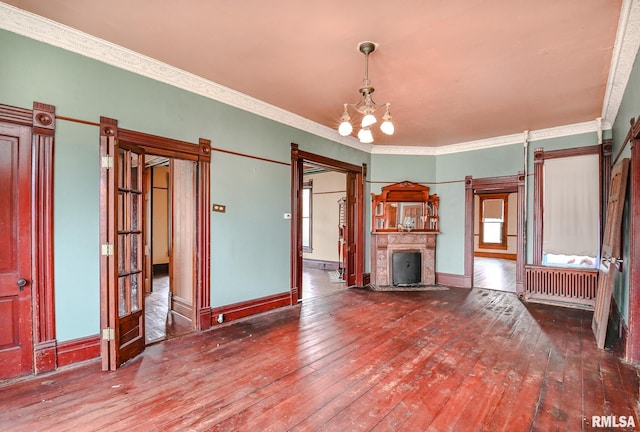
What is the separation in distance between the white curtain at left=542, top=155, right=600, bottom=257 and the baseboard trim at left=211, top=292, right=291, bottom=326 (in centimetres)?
479

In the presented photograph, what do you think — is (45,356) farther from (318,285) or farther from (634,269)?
(634,269)

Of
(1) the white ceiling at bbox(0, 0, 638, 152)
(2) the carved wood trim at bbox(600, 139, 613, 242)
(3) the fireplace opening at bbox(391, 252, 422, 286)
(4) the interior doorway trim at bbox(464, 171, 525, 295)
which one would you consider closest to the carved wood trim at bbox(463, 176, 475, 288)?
(4) the interior doorway trim at bbox(464, 171, 525, 295)

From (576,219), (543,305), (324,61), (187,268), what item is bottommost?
(543,305)

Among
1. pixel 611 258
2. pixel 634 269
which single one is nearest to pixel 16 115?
pixel 634 269

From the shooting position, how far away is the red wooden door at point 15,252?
2.70 meters

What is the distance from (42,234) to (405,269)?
5.99 meters

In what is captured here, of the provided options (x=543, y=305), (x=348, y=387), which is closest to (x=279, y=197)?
(x=348, y=387)

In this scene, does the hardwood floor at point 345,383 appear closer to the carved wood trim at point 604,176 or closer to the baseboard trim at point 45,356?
the baseboard trim at point 45,356

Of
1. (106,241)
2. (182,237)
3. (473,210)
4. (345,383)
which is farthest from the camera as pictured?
(473,210)

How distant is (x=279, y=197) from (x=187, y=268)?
170cm

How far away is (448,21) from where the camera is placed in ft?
8.91

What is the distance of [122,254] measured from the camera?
315cm

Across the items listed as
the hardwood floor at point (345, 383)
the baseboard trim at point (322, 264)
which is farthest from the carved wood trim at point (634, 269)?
the baseboard trim at point (322, 264)

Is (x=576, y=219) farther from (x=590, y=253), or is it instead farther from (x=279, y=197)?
(x=279, y=197)
